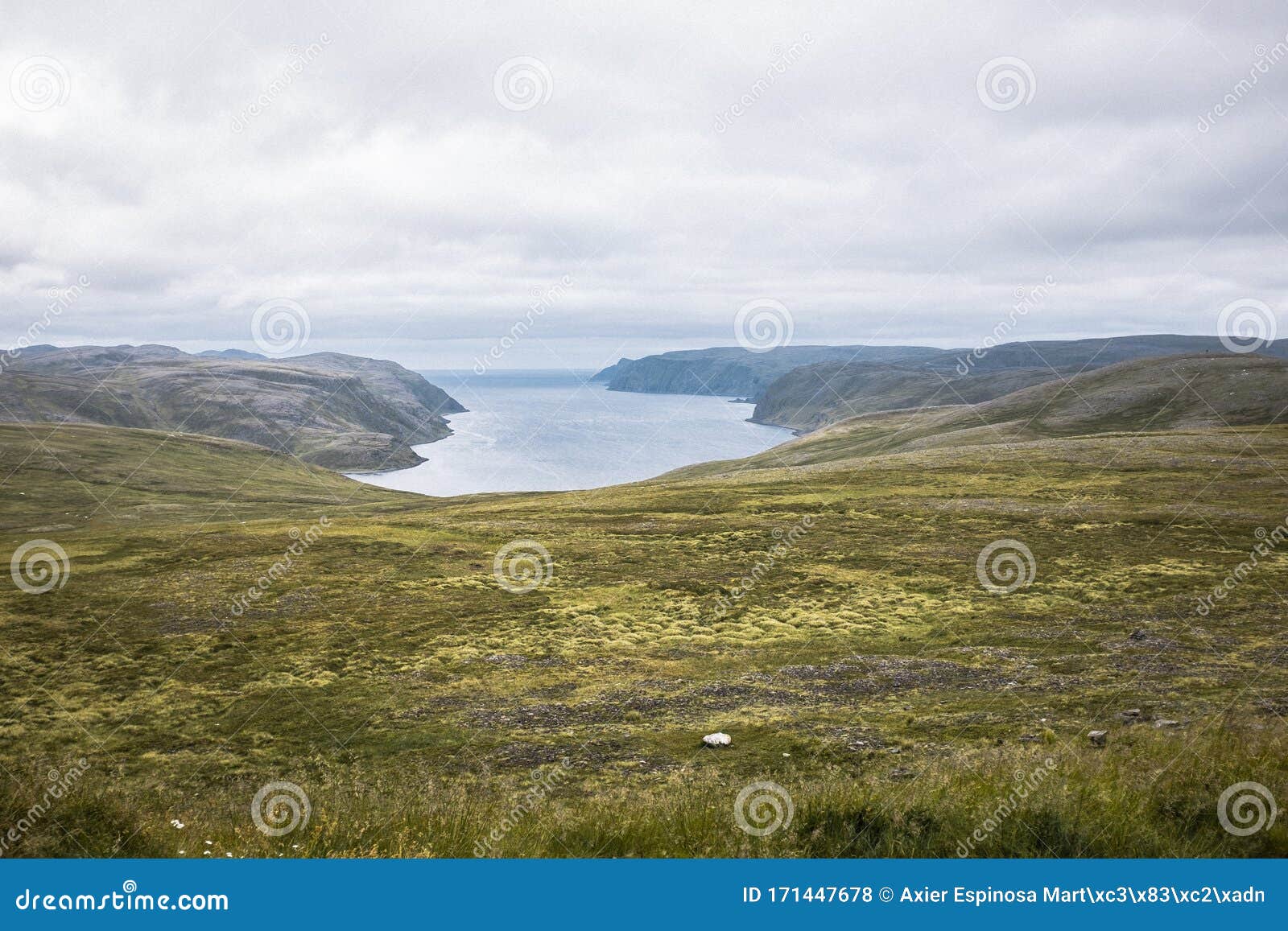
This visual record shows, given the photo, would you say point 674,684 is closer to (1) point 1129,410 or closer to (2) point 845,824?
(2) point 845,824

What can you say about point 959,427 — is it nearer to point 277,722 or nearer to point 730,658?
point 730,658

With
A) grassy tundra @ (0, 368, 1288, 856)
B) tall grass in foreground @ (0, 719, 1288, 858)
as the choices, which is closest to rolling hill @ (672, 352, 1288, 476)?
grassy tundra @ (0, 368, 1288, 856)

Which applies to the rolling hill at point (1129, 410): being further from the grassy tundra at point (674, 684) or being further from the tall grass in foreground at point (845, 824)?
the tall grass in foreground at point (845, 824)

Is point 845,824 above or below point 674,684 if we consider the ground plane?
above

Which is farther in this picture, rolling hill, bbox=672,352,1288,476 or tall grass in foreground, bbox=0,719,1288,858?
rolling hill, bbox=672,352,1288,476

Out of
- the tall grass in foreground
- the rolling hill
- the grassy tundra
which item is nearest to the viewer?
the tall grass in foreground

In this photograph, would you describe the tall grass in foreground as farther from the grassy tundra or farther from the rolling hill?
the rolling hill

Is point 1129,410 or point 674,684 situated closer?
point 674,684

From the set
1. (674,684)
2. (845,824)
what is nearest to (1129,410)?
(674,684)

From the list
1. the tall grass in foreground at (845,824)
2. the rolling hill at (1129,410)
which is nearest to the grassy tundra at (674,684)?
the tall grass in foreground at (845,824)
